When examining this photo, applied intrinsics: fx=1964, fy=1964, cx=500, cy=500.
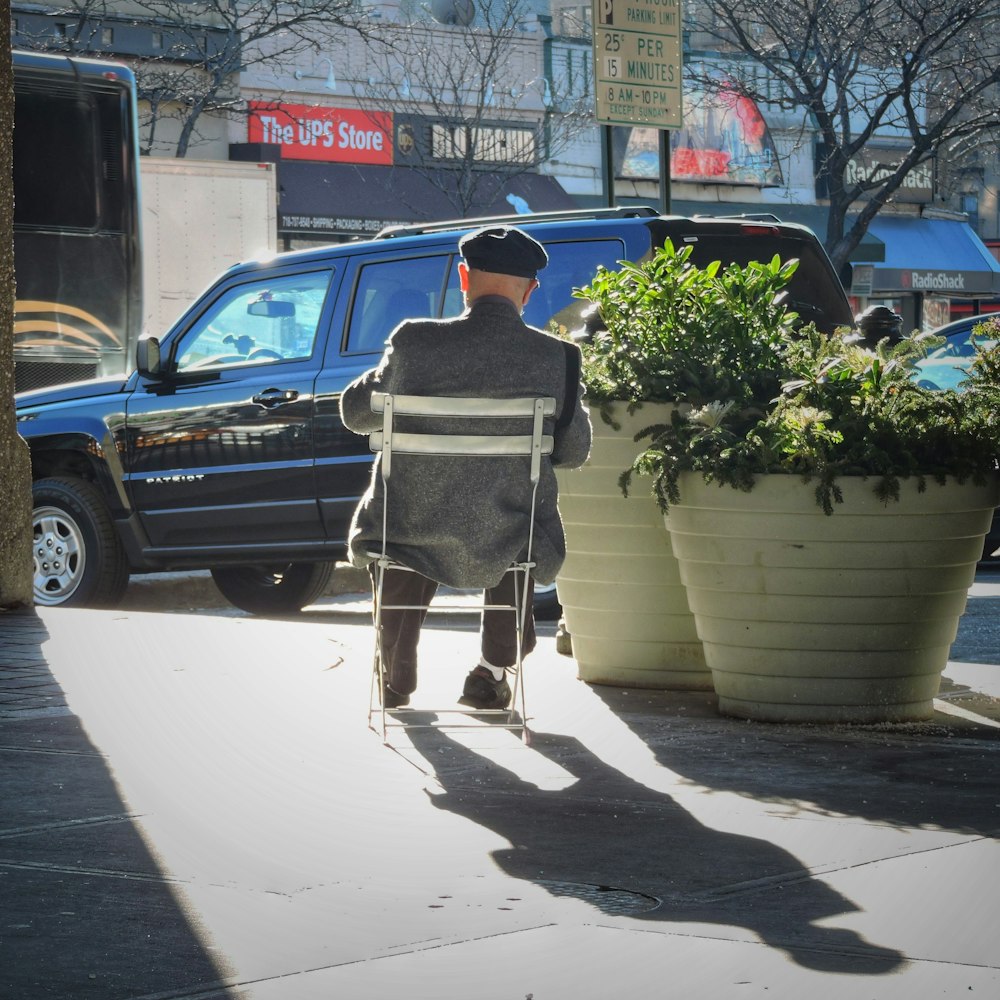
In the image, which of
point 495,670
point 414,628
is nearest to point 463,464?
point 414,628

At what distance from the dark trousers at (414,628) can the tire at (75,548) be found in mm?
5091

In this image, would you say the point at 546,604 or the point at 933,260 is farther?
the point at 933,260

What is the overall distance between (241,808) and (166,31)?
26.6 meters

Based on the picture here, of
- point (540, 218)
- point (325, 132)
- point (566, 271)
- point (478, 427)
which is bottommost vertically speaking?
point (478, 427)

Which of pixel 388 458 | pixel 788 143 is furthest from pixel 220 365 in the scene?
pixel 788 143

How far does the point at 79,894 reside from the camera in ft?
13.1

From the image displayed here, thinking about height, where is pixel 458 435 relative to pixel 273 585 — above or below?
above

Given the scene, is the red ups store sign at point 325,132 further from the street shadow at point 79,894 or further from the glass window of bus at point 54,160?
the street shadow at point 79,894

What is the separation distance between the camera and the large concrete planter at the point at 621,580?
668cm

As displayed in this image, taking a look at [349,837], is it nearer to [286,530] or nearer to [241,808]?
[241,808]

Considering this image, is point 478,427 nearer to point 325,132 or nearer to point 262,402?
point 262,402

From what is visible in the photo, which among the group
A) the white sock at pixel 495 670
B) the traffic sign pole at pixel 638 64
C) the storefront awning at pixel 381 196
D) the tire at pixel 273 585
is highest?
the storefront awning at pixel 381 196

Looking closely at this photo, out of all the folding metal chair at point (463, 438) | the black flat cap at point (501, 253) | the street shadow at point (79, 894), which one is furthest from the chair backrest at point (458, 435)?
the street shadow at point (79, 894)

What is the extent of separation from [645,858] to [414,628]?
1.91m
